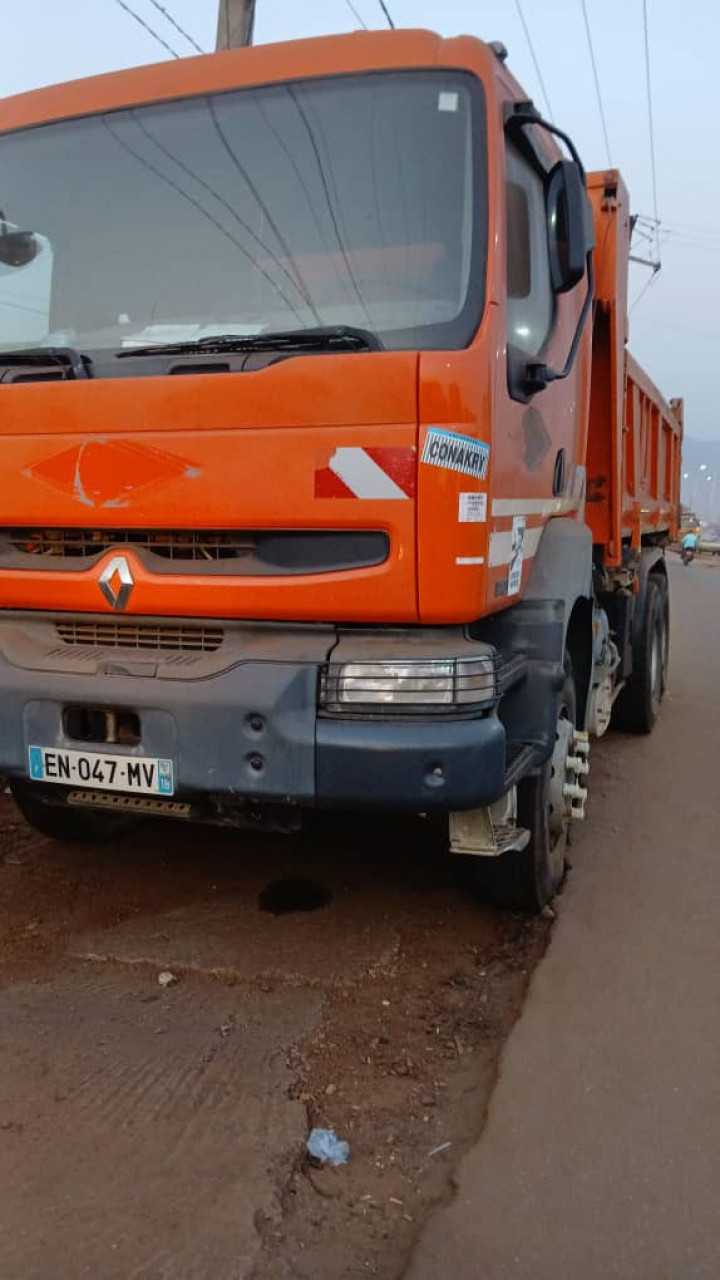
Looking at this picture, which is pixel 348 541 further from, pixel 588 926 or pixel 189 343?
pixel 588 926

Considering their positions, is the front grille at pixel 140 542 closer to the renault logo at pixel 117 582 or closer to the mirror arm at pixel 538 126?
the renault logo at pixel 117 582

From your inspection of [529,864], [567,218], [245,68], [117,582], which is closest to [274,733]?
[117,582]

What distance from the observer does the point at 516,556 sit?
10.1 ft

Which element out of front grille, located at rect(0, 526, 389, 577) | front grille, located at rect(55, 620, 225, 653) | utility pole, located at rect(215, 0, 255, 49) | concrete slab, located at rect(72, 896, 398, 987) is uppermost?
utility pole, located at rect(215, 0, 255, 49)

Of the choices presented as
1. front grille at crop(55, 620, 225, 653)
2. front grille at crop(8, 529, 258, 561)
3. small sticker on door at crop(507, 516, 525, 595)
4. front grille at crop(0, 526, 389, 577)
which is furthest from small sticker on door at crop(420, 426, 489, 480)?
front grille at crop(55, 620, 225, 653)

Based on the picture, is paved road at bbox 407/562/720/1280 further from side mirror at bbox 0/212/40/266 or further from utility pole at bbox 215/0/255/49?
utility pole at bbox 215/0/255/49

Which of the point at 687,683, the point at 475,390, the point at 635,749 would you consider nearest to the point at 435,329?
the point at 475,390

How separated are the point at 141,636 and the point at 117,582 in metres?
0.18

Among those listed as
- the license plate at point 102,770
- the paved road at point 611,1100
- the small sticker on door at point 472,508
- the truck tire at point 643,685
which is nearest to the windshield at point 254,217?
the small sticker on door at point 472,508

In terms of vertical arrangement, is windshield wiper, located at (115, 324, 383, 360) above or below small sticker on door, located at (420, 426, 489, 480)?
above

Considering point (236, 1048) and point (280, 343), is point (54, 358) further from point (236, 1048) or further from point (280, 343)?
point (236, 1048)

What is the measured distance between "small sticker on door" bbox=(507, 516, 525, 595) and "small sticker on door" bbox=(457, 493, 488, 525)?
0.34 metres

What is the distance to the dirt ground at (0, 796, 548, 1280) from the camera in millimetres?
2070

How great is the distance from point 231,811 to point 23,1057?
0.87 meters
